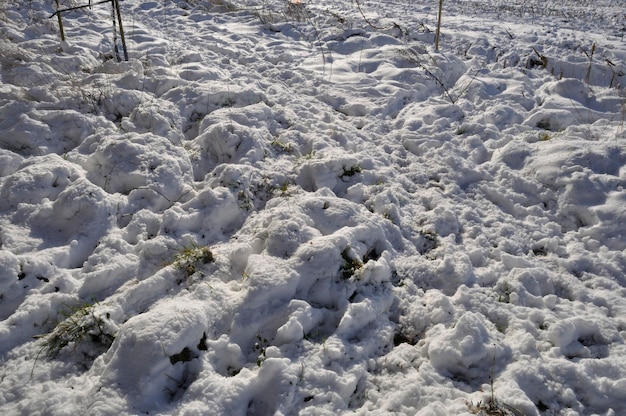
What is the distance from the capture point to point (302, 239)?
122 inches

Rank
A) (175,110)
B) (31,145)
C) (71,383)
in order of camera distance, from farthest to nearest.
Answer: (175,110)
(31,145)
(71,383)

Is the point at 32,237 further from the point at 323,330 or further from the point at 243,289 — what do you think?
the point at 323,330

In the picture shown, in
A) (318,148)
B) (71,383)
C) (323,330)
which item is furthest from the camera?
(318,148)

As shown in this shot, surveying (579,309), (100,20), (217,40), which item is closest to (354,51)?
(217,40)

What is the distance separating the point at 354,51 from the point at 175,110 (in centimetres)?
391

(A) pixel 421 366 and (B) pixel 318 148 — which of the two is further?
(B) pixel 318 148

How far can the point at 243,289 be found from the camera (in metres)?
2.77

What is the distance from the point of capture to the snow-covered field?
92.0 inches

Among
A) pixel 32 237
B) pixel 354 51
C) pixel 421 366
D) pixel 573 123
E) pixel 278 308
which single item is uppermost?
pixel 354 51

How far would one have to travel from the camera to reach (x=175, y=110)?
15.5 ft

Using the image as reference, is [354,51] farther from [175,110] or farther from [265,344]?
[265,344]

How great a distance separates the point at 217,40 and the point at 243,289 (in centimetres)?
612

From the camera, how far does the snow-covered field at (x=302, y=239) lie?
2336mm

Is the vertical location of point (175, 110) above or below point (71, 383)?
above
